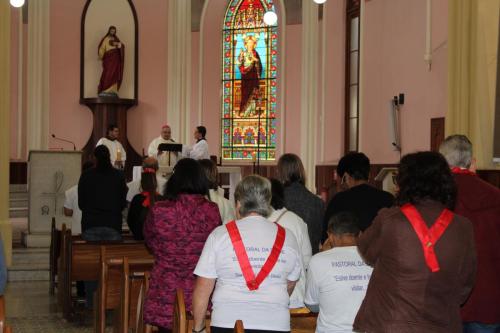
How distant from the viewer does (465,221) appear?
3.27 meters

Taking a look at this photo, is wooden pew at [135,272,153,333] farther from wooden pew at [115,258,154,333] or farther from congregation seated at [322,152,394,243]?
congregation seated at [322,152,394,243]

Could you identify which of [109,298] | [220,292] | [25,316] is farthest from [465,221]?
[25,316]

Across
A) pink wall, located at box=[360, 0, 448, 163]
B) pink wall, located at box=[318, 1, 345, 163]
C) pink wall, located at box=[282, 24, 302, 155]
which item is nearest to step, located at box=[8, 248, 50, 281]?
pink wall, located at box=[360, 0, 448, 163]

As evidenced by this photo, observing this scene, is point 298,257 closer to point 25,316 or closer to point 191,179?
point 191,179

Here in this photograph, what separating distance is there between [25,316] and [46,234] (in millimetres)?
3268

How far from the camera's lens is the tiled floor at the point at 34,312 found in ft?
24.3

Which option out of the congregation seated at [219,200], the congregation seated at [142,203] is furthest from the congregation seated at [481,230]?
the congregation seated at [142,203]

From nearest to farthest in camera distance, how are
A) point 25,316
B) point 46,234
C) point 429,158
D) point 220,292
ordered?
point 429,158, point 220,292, point 25,316, point 46,234

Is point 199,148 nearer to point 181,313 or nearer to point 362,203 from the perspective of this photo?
point 362,203

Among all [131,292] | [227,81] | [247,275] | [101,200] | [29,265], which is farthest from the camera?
[227,81]

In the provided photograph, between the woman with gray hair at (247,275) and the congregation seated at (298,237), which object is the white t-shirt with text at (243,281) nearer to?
the woman with gray hair at (247,275)

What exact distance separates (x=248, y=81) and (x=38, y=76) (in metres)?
4.70

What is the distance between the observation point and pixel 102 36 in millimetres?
17609

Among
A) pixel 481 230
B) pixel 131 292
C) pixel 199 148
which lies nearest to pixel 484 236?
pixel 481 230
